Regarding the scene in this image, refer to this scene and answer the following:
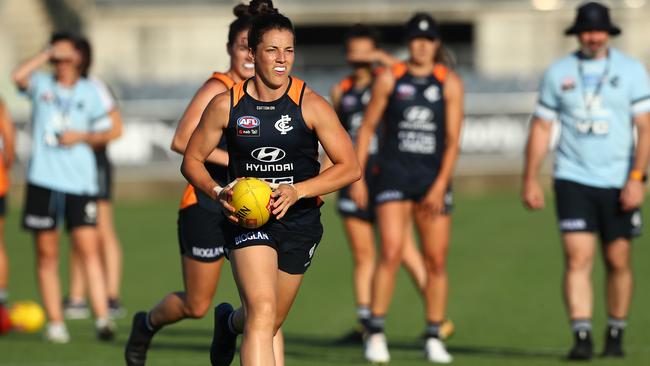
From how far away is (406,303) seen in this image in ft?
46.5

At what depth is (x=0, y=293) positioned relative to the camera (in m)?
A: 12.3

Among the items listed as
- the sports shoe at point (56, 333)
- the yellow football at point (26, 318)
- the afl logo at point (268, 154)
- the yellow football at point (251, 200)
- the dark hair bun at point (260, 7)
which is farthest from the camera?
the yellow football at point (26, 318)

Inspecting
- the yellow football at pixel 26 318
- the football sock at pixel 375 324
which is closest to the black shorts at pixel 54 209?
the yellow football at pixel 26 318

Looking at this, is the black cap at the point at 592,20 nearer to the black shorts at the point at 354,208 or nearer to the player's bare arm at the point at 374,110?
the player's bare arm at the point at 374,110

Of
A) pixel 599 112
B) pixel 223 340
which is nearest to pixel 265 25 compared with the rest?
pixel 223 340

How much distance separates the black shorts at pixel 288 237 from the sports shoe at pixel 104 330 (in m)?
4.35

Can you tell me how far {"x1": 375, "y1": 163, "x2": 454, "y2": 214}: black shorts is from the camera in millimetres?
10641

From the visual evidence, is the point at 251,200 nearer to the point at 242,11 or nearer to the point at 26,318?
the point at 242,11

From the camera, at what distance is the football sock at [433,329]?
10.5m

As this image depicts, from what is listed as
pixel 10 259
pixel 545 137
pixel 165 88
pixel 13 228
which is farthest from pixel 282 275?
pixel 165 88

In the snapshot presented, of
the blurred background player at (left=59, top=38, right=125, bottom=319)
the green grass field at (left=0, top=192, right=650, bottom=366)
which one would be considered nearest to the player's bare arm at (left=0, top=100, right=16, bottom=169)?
the blurred background player at (left=59, top=38, right=125, bottom=319)

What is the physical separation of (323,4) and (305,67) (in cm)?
197

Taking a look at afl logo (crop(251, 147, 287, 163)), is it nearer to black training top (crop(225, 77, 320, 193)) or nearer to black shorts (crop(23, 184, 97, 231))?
black training top (crop(225, 77, 320, 193))

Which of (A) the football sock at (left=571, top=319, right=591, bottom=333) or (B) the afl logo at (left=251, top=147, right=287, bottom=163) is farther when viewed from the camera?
(A) the football sock at (left=571, top=319, right=591, bottom=333)
